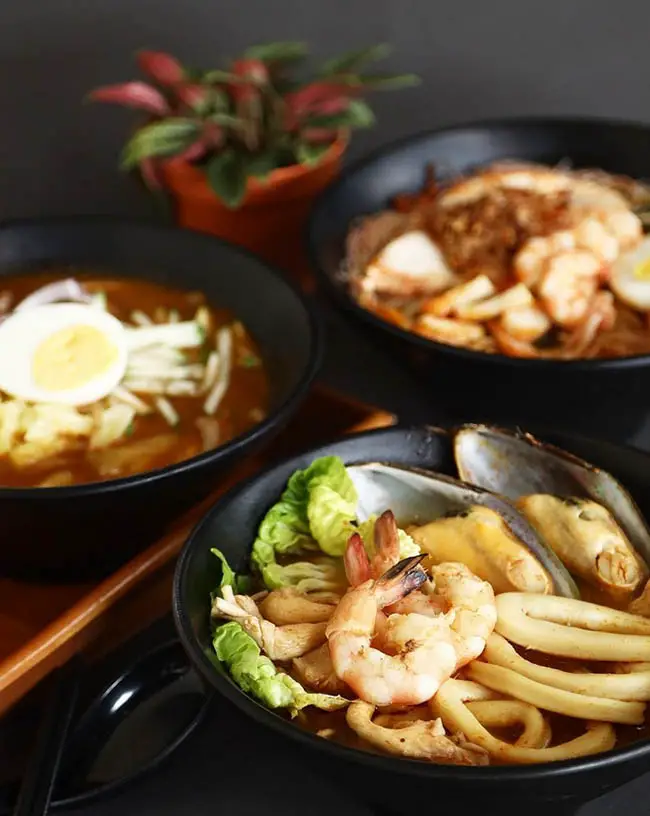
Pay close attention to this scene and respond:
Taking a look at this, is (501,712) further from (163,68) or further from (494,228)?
(163,68)

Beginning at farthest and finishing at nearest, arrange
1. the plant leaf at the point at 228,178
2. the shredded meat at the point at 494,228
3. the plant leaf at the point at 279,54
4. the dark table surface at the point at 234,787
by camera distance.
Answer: the plant leaf at the point at 279,54 < the plant leaf at the point at 228,178 < the shredded meat at the point at 494,228 < the dark table surface at the point at 234,787

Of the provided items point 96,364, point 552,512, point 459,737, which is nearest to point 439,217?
point 96,364

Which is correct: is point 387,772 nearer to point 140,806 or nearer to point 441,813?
point 441,813

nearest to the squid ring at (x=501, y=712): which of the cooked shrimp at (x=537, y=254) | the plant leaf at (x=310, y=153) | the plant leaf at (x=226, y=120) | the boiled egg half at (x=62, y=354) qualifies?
the boiled egg half at (x=62, y=354)

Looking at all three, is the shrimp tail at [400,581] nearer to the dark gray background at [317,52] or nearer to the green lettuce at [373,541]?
the green lettuce at [373,541]

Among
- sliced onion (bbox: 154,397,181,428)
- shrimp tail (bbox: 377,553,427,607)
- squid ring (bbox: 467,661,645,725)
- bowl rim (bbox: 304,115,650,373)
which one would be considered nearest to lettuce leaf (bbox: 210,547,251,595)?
shrimp tail (bbox: 377,553,427,607)

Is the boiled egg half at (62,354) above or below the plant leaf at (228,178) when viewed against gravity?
below
